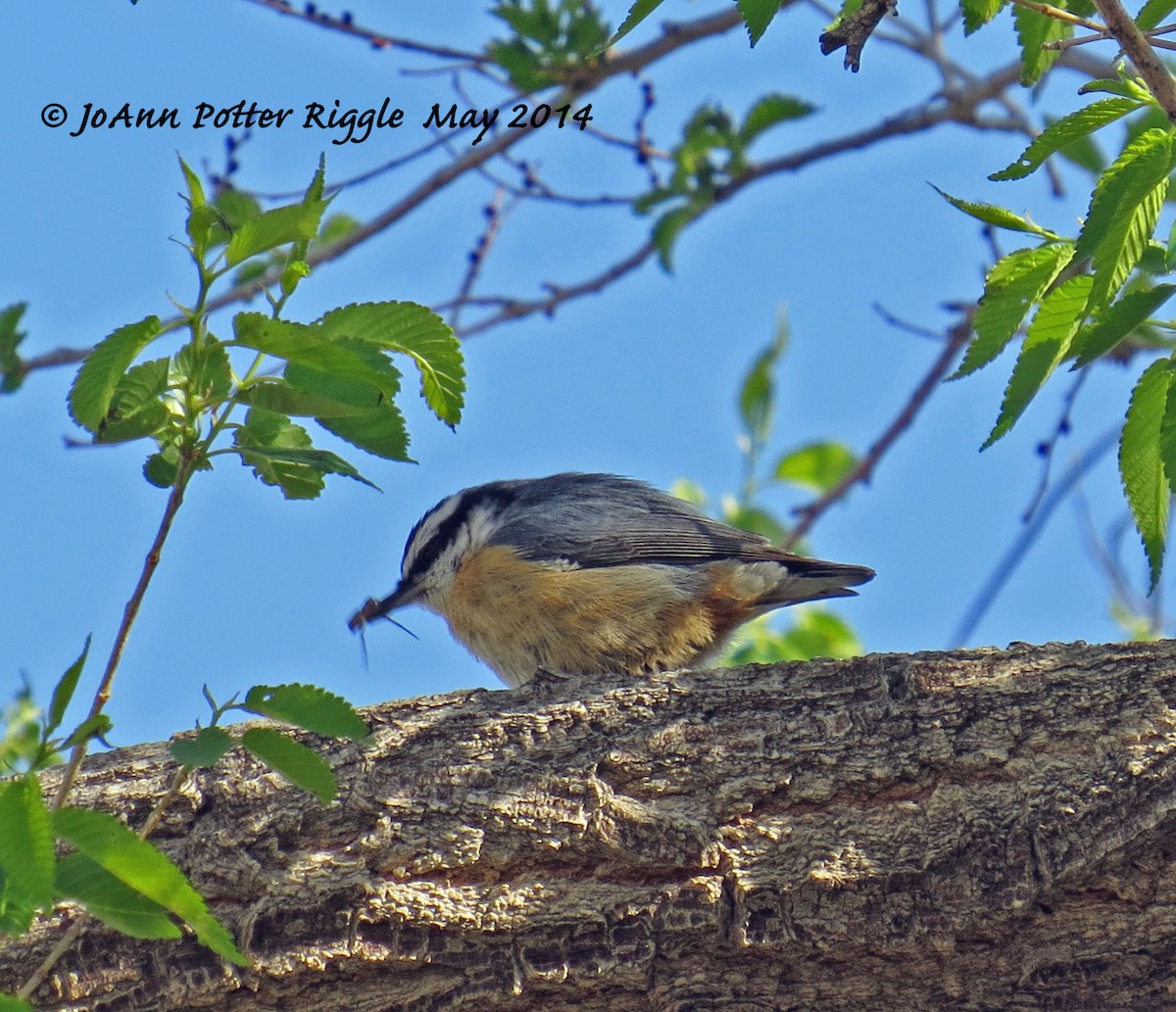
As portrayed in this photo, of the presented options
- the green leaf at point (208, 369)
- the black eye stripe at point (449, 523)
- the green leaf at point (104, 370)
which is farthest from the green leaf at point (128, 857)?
the black eye stripe at point (449, 523)

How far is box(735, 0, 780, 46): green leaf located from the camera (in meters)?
2.47

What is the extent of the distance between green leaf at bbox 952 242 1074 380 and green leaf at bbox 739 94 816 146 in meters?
2.97

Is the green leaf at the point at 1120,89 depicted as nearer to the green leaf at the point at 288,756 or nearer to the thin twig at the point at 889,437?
the green leaf at the point at 288,756

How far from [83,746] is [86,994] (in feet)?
3.15

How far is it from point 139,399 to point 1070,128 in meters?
1.83

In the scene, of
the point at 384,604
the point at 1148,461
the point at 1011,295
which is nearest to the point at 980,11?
the point at 1011,295

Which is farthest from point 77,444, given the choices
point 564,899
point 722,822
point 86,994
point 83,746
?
point 722,822

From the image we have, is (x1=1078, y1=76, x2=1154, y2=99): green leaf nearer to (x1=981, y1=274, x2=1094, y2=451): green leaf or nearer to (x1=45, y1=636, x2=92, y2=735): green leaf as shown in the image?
(x1=981, y1=274, x2=1094, y2=451): green leaf

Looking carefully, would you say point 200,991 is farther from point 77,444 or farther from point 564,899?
point 77,444

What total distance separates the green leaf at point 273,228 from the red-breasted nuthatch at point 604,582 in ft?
9.00

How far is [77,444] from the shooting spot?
10.5 ft

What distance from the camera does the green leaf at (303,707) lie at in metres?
2.47

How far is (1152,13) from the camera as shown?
9.45 feet

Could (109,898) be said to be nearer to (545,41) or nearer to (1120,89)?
(1120,89)
